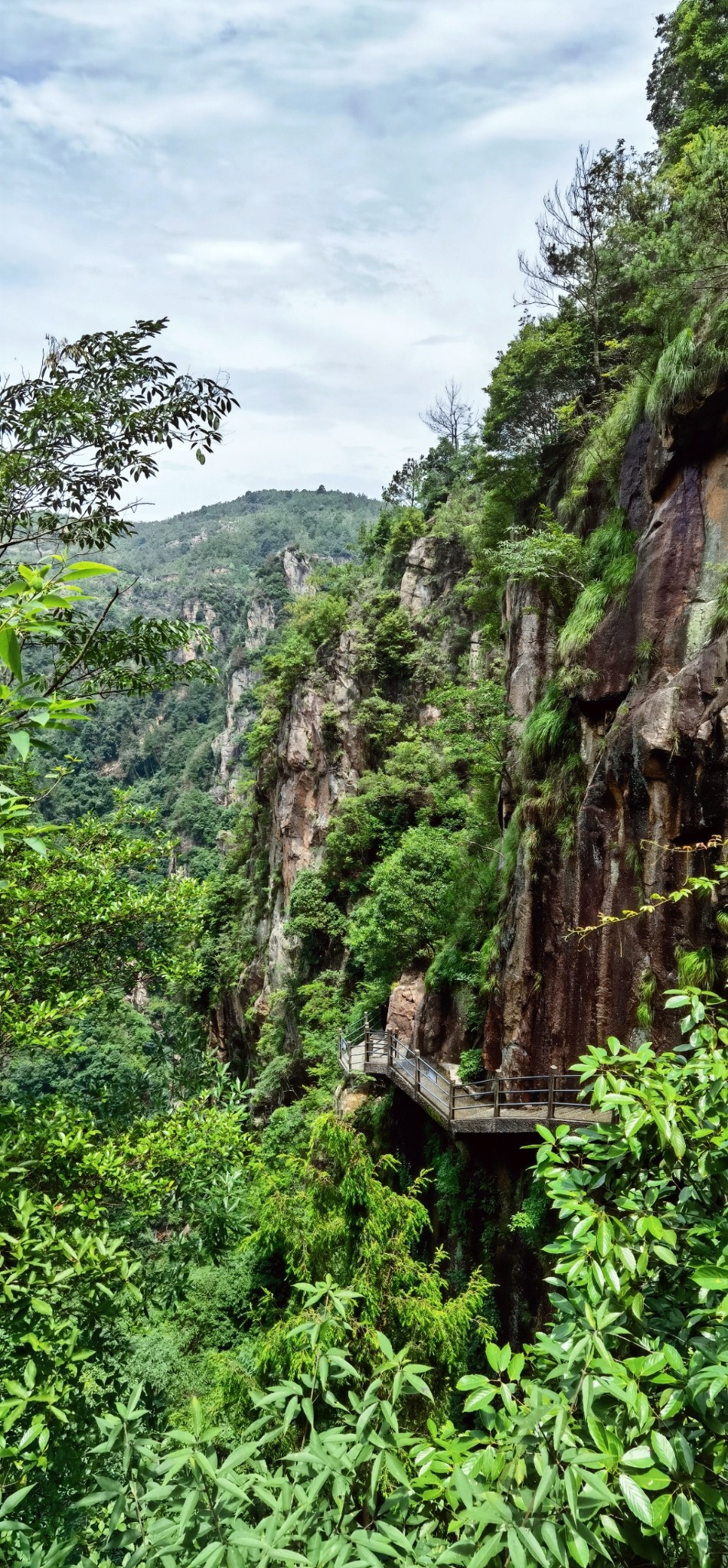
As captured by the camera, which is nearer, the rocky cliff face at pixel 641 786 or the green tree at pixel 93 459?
the green tree at pixel 93 459

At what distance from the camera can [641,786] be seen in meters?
8.63

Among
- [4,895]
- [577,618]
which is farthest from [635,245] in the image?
[4,895]

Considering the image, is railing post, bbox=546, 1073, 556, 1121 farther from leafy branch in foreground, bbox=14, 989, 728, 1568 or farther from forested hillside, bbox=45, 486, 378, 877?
forested hillside, bbox=45, 486, 378, 877

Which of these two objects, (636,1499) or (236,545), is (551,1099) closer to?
(636,1499)

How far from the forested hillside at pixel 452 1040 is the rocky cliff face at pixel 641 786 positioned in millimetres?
49

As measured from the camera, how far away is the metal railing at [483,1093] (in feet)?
30.8

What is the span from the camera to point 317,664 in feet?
91.4

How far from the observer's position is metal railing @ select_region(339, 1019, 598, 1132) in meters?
9.38

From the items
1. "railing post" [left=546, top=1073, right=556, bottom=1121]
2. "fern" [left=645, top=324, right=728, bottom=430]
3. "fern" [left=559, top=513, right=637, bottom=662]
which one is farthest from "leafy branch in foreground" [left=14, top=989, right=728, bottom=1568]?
"fern" [left=645, top=324, right=728, bottom=430]

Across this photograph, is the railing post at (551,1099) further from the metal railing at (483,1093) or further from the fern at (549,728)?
the fern at (549,728)

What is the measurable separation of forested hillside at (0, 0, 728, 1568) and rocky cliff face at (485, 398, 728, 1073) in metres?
0.05

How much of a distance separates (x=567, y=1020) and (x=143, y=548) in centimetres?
20993

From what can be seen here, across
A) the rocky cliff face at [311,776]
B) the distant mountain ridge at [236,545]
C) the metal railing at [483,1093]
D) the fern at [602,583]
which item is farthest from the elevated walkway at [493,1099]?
the distant mountain ridge at [236,545]

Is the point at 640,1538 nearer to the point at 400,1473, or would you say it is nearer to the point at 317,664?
the point at 400,1473
